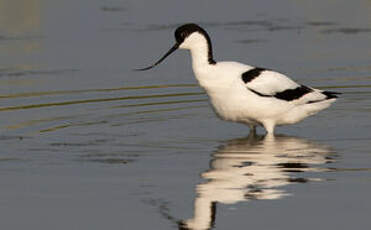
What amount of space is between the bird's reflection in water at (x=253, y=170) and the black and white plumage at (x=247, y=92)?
11.3 inches

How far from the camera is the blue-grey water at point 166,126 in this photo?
29.1ft

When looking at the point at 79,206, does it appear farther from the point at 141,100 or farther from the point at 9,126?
the point at 141,100

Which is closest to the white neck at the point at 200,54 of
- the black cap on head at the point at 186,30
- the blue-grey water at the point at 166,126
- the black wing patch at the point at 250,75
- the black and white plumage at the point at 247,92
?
the black and white plumage at the point at 247,92

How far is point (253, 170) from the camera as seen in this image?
33.8 feet

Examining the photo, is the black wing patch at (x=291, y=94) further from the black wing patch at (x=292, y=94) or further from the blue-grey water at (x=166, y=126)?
the blue-grey water at (x=166, y=126)

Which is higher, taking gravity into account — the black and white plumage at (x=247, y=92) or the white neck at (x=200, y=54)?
the white neck at (x=200, y=54)

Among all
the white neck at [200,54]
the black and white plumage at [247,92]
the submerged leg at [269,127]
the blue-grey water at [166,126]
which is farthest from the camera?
the submerged leg at [269,127]

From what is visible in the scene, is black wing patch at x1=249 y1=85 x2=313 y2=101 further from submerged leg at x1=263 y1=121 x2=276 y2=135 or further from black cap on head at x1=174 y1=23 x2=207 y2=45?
black cap on head at x1=174 y1=23 x2=207 y2=45

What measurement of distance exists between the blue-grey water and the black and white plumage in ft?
0.79

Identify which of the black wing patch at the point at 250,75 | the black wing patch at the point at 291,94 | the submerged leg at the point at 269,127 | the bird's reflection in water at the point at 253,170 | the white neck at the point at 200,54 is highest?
the white neck at the point at 200,54

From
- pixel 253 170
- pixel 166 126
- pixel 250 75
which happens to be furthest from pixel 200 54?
pixel 253 170

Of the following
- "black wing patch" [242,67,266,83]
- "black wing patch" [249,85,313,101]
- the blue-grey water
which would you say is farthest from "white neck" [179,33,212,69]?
"black wing patch" [249,85,313,101]

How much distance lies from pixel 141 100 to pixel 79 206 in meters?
5.62

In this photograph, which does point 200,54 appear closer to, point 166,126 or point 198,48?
point 198,48
